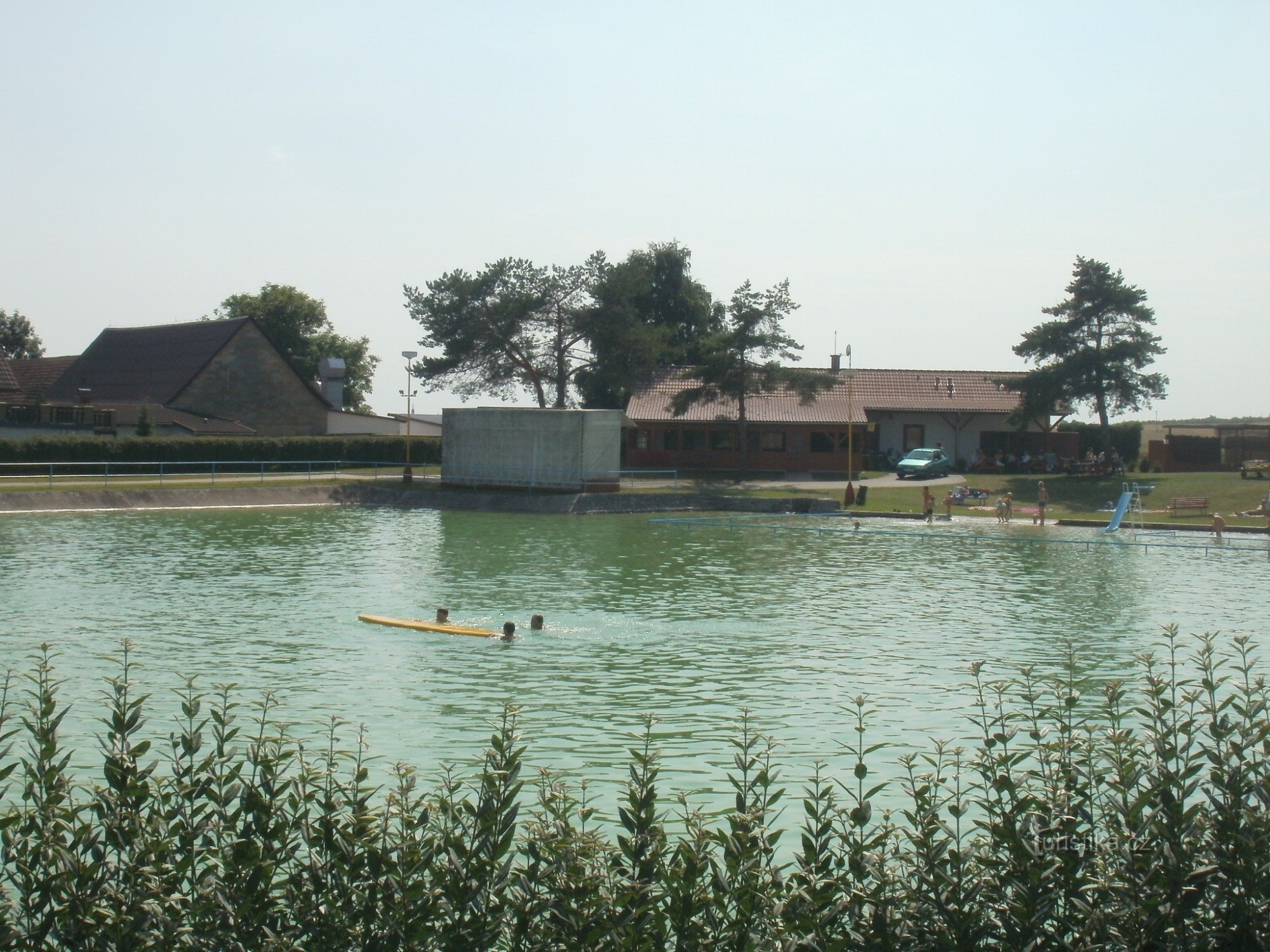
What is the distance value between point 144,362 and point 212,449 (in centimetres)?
2004

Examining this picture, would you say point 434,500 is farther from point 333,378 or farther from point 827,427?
point 333,378

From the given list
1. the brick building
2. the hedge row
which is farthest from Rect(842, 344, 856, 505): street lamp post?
the hedge row

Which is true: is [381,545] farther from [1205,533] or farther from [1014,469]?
[1014,469]

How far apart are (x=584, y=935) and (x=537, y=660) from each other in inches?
554

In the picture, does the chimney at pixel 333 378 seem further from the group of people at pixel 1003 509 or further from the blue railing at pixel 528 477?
the group of people at pixel 1003 509

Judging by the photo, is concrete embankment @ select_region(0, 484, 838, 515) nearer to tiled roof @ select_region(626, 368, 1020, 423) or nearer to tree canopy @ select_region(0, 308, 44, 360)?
tiled roof @ select_region(626, 368, 1020, 423)

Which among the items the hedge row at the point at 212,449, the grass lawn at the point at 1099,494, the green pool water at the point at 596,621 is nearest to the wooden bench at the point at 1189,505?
the grass lawn at the point at 1099,494

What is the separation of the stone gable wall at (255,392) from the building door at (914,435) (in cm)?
3539

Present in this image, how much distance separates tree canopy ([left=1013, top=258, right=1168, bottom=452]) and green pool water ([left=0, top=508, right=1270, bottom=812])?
61.4 feet

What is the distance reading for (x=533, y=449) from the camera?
5591 centimetres

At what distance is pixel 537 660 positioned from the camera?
20.2 metres

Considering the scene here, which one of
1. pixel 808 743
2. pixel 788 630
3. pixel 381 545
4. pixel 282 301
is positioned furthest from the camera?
pixel 282 301

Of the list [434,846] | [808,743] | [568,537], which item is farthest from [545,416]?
[434,846]

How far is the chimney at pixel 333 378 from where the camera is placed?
92.1 meters
